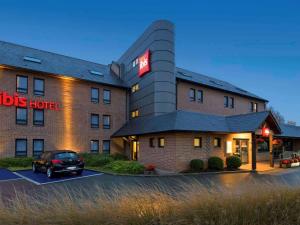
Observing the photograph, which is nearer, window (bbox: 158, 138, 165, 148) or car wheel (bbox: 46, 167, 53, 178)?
car wheel (bbox: 46, 167, 53, 178)

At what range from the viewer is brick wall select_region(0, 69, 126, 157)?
22312 mm

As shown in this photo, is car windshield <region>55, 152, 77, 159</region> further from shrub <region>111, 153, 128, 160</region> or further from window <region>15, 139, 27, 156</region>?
shrub <region>111, 153, 128, 160</region>

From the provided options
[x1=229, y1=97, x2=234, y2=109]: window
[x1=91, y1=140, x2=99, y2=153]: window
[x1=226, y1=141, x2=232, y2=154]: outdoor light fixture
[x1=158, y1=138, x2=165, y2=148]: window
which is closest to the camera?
[x1=158, y1=138, x2=165, y2=148]: window

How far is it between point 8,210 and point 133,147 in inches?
904

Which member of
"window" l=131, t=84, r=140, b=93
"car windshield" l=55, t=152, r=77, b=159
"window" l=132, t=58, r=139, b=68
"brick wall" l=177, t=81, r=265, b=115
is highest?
"window" l=132, t=58, r=139, b=68

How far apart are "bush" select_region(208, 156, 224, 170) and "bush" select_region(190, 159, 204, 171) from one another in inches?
35.2

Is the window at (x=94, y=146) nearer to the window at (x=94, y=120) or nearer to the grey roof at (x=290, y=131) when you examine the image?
the window at (x=94, y=120)

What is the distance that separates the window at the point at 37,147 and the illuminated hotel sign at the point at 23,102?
2.96m

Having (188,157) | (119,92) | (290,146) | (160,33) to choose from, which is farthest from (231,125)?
(290,146)

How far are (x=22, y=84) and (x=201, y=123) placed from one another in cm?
1537

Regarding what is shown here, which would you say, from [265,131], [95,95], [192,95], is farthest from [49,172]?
[192,95]

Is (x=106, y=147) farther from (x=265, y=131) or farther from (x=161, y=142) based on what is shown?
(x=265, y=131)

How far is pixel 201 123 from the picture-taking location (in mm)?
19953

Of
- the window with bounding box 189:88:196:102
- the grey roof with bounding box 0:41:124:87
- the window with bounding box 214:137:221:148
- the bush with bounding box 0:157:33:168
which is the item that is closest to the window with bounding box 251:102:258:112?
the window with bounding box 189:88:196:102
